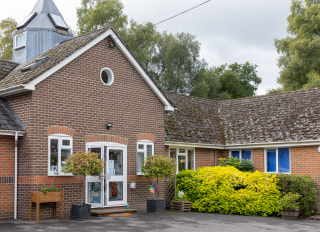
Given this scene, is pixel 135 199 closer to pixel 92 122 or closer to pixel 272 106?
pixel 92 122

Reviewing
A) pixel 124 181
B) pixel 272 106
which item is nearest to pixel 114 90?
pixel 124 181

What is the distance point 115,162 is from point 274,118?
30.8ft

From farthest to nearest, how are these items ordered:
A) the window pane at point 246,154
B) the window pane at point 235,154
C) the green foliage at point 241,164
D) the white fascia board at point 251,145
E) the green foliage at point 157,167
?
the window pane at point 235,154
the window pane at point 246,154
the green foliage at point 241,164
the white fascia board at point 251,145
the green foliage at point 157,167

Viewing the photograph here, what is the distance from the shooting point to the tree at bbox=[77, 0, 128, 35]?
122 feet

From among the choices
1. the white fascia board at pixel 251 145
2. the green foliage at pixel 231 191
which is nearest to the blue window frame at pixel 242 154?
the white fascia board at pixel 251 145

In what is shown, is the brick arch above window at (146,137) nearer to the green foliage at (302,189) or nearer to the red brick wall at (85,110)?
the red brick wall at (85,110)

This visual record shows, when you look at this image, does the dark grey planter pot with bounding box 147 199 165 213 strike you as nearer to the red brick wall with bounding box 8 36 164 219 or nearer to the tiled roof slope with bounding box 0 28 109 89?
the red brick wall with bounding box 8 36 164 219

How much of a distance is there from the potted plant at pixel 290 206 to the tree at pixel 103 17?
2509 centimetres

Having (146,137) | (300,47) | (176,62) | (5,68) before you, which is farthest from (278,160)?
(176,62)

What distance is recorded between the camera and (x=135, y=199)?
16.7 meters

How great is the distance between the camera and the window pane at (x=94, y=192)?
50.2 ft

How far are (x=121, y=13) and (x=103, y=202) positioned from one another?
25.8m

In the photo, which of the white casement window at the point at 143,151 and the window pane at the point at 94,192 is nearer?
the window pane at the point at 94,192

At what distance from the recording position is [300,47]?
3634 cm
